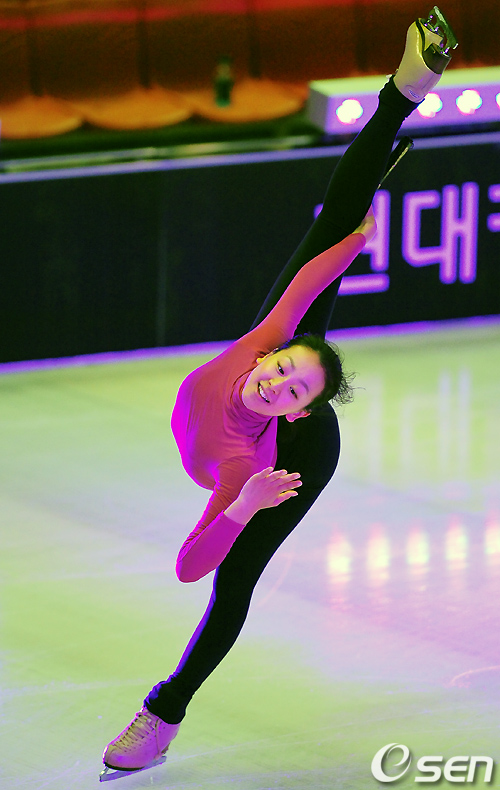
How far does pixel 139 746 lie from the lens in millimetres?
2375

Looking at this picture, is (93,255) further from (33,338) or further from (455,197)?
(455,197)

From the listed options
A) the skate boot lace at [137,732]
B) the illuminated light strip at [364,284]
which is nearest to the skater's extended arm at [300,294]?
the skate boot lace at [137,732]

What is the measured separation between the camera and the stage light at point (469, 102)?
16.9 feet

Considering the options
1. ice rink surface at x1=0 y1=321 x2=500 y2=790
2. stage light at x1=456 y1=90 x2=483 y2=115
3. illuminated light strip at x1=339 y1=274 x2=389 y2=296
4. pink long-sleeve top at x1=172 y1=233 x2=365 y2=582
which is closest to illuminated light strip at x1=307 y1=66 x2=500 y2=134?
stage light at x1=456 y1=90 x2=483 y2=115

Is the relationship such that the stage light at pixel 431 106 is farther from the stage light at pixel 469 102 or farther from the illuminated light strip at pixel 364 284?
the illuminated light strip at pixel 364 284

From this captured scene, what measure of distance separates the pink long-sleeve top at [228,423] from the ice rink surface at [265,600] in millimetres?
506

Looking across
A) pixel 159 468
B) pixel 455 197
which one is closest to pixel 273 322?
pixel 159 468

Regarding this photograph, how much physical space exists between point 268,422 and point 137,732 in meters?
0.67

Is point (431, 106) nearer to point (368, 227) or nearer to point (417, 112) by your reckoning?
point (417, 112)

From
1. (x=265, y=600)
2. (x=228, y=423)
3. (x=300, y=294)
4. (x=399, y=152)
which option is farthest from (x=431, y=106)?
(x=228, y=423)

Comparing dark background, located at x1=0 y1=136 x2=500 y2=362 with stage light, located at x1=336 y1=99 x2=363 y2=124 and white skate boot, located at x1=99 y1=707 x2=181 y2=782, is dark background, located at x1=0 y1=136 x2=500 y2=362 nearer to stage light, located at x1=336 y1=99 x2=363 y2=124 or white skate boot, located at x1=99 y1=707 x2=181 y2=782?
stage light, located at x1=336 y1=99 x2=363 y2=124

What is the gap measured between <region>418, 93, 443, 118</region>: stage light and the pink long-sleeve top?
106 inches

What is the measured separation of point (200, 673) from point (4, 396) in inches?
92.7

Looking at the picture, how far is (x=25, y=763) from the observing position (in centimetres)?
243
